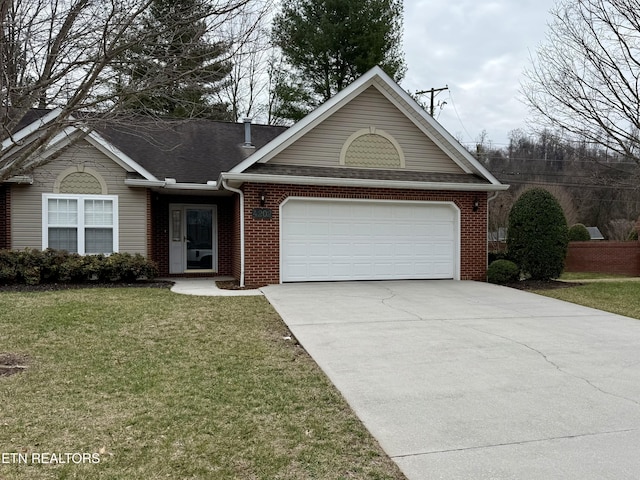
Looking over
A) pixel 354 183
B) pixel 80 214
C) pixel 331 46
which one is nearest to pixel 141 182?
pixel 80 214

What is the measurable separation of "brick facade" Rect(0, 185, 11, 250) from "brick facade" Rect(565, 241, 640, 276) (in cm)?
2142

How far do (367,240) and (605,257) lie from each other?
13753 millimetres

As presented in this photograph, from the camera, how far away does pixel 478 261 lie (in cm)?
1321

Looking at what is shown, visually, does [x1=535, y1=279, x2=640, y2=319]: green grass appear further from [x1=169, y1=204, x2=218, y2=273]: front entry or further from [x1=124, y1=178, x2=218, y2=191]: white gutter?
[x1=169, y1=204, x2=218, y2=273]: front entry

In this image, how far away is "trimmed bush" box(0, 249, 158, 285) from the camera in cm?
1099

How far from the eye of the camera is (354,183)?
38.9 feet

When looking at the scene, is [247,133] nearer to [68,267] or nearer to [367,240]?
[367,240]

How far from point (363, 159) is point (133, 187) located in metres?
Result: 6.12

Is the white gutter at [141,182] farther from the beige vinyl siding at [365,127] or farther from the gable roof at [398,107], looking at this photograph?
the beige vinyl siding at [365,127]

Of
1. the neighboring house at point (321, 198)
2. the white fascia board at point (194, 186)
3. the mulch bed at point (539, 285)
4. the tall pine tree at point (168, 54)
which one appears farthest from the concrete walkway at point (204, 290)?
the mulch bed at point (539, 285)

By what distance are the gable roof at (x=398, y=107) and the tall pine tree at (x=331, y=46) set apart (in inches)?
482

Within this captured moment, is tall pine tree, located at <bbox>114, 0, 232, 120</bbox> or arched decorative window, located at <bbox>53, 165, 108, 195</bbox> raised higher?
tall pine tree, located at <bbox>114, 0, 232, 120</bbox>

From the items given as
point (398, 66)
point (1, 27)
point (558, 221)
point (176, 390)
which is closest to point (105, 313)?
point (176, 390)

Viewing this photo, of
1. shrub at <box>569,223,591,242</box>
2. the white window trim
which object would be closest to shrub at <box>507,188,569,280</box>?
the white window trim
